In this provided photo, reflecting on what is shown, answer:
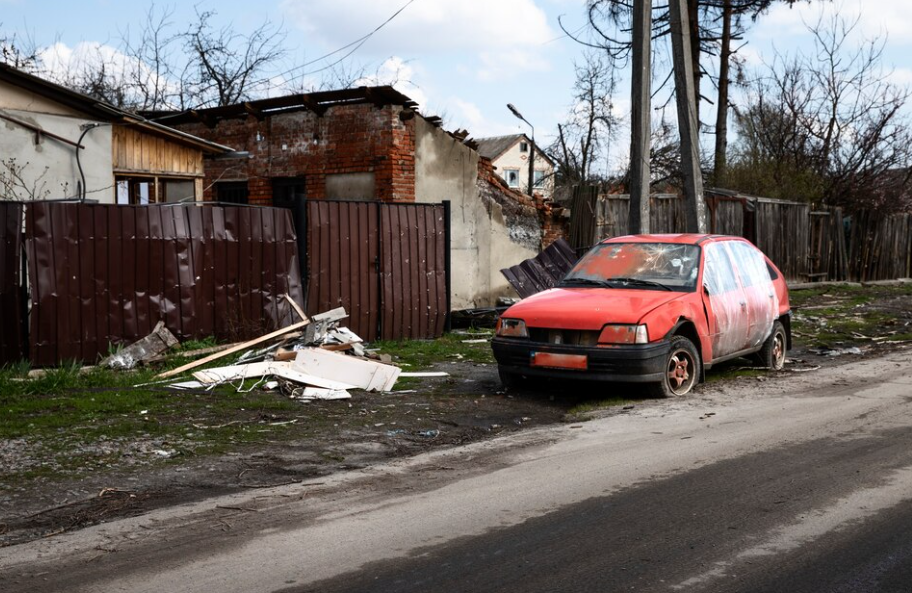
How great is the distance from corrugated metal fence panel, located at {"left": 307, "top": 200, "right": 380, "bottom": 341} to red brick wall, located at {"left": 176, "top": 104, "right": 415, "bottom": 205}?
2.95 m

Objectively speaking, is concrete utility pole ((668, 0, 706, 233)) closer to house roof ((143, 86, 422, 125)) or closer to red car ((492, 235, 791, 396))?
red car ((492, 235, 791, 396))

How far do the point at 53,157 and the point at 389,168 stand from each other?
550 centimetres

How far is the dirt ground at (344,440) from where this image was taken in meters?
5.75

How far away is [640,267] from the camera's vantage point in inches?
394

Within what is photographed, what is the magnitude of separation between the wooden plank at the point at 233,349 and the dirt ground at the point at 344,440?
1.95 meters

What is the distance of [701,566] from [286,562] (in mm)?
2029

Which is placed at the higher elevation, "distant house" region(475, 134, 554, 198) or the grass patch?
"distant house" region(475, 134, 554, 198)

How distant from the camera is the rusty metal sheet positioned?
15172 millimetres

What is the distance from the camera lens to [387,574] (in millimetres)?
4316

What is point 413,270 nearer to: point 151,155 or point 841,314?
point 151,155

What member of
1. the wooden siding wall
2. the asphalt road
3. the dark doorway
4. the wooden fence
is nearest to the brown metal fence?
the wooden siding wall


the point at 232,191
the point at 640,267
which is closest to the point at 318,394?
the point at 640,267

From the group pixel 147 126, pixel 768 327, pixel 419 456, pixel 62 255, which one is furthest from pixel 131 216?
pixel 768 327

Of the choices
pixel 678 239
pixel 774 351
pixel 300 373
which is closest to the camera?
pixel 300 373
